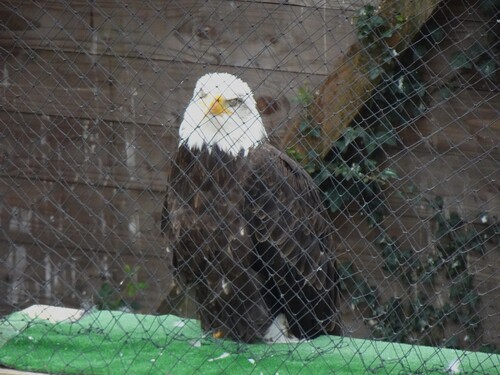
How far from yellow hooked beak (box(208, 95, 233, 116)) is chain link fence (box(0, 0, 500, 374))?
185 millimetres

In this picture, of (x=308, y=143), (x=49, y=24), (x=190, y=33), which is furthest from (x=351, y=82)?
(x=49, y=24)

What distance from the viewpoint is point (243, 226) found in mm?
3697

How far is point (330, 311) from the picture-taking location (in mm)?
3840

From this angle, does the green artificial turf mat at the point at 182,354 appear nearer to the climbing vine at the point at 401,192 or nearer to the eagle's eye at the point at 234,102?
the climbing vine at the point at 401,192

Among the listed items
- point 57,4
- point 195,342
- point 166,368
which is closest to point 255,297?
point 195,342

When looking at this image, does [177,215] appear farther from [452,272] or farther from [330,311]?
[452,272]

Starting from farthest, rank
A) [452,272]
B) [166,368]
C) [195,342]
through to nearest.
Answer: [452,272]
[195,342]
[166,368]

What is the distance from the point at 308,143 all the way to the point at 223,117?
0.49 m

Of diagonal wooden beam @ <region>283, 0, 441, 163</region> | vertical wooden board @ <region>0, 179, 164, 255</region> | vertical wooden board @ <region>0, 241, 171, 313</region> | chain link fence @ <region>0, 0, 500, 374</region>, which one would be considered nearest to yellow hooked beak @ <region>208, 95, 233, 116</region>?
chain link fence @ <region>0, 0, 500, 374</region>

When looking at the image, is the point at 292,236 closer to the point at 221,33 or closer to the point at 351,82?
the point at 351,82

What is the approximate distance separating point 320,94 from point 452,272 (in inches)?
34.9

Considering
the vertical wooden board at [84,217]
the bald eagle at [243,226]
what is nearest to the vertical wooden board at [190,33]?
the bald eagle at [243,226]

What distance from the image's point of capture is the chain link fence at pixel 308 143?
384 cm

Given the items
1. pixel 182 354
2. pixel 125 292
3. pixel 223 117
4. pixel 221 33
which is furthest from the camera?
pixel 125 292
